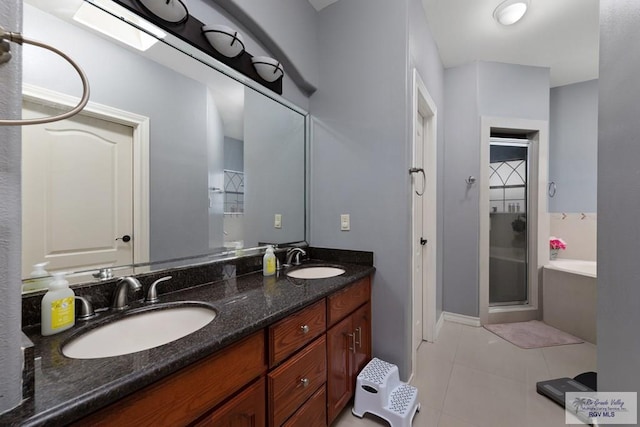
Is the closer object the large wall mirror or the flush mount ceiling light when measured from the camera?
the large wall mirror

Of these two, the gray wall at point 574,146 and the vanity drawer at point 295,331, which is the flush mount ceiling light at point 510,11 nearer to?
the gray wall at point 574,146

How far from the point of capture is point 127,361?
645 millimetres

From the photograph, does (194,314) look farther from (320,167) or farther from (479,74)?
(479,74)

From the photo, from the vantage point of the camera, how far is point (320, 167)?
2.06 m

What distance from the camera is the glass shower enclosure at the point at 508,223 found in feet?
9.55

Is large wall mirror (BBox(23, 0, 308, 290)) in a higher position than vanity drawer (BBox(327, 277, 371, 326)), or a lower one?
higher

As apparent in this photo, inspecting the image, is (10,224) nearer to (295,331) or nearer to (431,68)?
(295,331)

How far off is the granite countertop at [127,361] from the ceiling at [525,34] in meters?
2.47

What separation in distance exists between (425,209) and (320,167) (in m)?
1.07

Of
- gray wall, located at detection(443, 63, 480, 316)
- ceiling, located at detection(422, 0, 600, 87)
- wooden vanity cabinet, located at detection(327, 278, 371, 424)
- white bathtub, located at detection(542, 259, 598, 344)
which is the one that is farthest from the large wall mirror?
white bathtub, located at detection(542, 259, 598, 344)

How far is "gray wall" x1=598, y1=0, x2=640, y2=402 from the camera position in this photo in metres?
1.10

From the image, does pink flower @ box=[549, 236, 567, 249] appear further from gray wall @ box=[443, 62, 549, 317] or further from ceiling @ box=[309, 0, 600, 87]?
ceiling @ box=[309, 0, 600, 87]

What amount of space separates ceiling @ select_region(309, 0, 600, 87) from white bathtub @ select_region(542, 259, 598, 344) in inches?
84.9

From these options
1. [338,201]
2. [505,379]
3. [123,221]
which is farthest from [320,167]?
[505,379]
